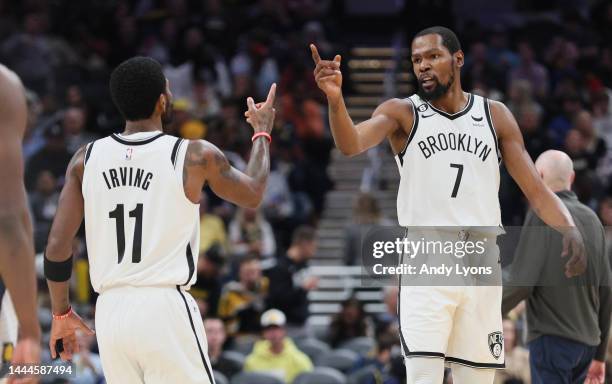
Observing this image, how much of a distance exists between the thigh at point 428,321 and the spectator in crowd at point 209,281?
631 centimetres

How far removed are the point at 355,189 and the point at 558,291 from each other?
389 inches

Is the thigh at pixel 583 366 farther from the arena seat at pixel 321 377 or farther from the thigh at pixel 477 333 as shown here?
the arena seat at pixel 321 377

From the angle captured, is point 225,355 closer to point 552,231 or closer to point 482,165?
point 552,231

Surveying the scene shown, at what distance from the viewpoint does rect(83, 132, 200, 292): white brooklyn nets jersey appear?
18.8 feet

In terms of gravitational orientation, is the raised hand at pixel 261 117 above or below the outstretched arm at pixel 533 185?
above

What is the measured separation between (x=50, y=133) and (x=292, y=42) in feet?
Answer: 15.4

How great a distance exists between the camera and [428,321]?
21.4 ft

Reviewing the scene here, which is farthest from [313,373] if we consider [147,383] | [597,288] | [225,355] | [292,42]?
[292,42]

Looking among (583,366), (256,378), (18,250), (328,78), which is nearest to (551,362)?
(583,366)

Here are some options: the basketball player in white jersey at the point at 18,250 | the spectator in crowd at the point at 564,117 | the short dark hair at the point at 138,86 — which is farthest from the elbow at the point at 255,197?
the spectator in crowd at the point at 564,117

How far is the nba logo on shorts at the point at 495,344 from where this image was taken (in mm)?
6625

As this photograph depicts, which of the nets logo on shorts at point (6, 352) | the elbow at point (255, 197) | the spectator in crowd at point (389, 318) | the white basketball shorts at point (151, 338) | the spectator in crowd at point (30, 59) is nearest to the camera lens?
the white basketball shorts at point (151, 338)

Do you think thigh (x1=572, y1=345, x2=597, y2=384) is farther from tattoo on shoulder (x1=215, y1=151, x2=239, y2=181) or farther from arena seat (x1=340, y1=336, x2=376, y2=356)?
arena seat (x1=340, y1=336, x2=376, y2=356)

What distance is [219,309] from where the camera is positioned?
12844mm
